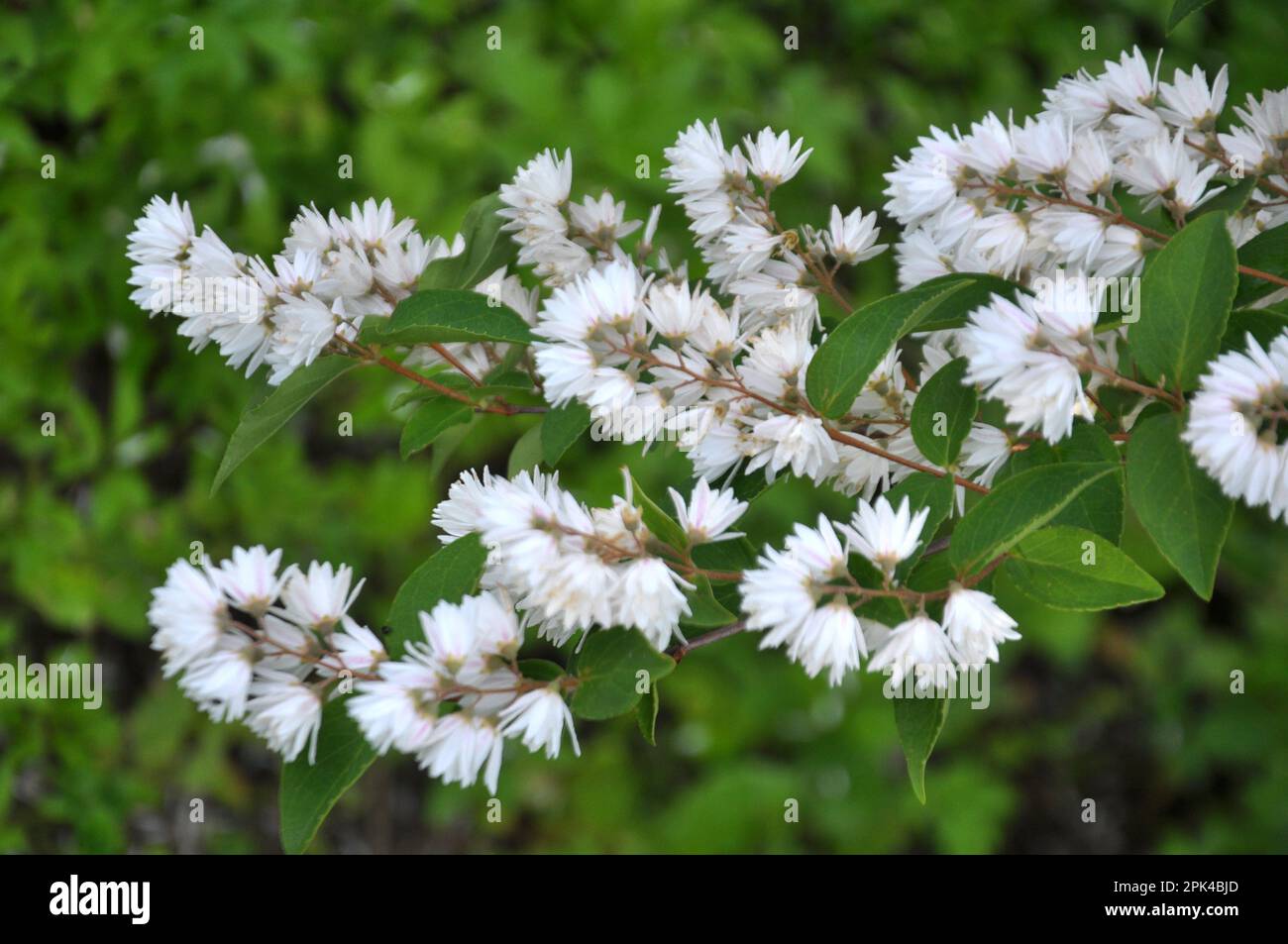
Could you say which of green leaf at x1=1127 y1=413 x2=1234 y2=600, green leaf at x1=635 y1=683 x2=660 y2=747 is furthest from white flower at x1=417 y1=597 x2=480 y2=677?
green leaf at x1=1127 y1=413 x2=1234 y2=600

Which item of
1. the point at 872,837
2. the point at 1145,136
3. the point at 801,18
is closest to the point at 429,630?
the point at 1145,136

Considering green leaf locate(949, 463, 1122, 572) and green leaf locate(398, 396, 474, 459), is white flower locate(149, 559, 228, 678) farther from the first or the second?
green leaf locate(949, 463, 1122, 572)

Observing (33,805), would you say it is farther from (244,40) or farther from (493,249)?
(493,249)

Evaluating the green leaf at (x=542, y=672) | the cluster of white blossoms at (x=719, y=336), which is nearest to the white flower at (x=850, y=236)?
the cluster of white blossoms at (x=719, y=336)

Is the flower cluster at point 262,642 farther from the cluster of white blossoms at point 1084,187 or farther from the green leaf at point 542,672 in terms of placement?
the cluster of white blossoms at point 1084,187

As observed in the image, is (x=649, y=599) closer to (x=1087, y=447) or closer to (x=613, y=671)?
(x=613, y=671)
